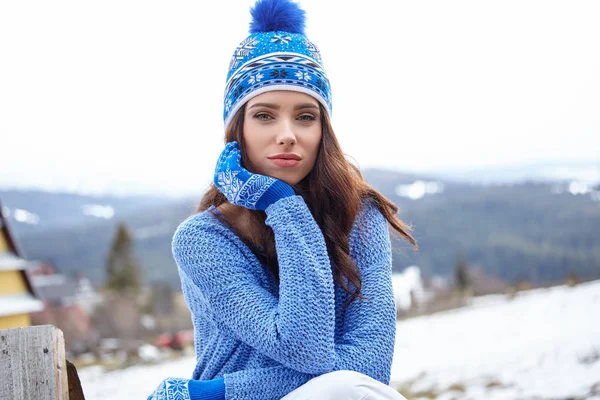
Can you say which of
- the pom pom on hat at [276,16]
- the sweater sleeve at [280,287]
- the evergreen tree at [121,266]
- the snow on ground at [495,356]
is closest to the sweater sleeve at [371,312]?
the sweater sleeve at [280,287]

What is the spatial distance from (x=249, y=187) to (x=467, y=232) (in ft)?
125

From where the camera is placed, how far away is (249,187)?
2035mm

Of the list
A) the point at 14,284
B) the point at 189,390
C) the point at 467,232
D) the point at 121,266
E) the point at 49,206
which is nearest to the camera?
the point at 189,390

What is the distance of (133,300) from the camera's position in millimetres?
22469

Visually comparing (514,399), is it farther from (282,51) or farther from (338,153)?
(282,51)

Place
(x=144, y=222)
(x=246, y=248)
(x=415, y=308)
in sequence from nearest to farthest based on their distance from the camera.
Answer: (x=246, y=248) < (x=415, y=308) < (x=144, y=222)

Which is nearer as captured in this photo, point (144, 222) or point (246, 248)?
point (246, 248)

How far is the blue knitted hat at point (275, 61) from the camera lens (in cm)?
211

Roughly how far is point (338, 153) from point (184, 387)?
98cm

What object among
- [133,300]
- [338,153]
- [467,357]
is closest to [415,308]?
[467,357]

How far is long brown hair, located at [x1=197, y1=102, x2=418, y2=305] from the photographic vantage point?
2.13 m

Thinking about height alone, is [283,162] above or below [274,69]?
below

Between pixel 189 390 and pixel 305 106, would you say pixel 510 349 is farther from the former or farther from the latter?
pixel 189 390

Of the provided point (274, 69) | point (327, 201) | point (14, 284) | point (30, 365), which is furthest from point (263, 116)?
point (14, 284)
